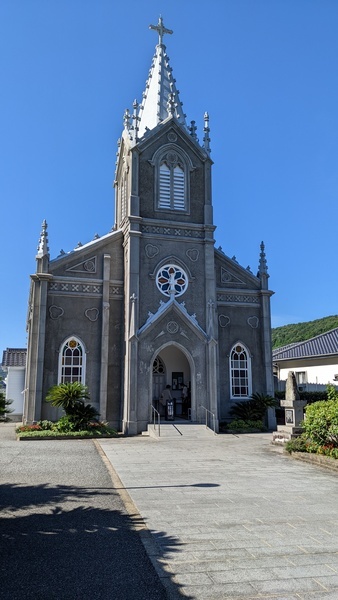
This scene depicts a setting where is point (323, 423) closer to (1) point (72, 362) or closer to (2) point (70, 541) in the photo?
(2) point (70, 541)

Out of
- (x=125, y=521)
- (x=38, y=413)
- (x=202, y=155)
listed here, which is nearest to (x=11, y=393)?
(x=38, y=413)

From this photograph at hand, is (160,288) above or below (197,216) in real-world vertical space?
below

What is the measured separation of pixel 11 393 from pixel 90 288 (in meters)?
13.0

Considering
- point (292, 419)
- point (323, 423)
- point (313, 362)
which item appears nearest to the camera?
point (323, 423)

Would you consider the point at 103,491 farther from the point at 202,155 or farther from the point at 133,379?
the point at 202,155

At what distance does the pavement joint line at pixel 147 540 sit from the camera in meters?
4.73

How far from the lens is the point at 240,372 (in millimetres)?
23844

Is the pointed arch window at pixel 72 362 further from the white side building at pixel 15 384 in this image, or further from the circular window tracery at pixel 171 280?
the white side building at pixel 15 384

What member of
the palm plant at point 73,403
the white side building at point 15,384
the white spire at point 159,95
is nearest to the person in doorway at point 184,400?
the palm plant at point 73,403

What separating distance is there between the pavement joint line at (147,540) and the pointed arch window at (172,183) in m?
15.8

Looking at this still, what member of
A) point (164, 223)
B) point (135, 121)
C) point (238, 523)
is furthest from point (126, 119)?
point (238, 523)

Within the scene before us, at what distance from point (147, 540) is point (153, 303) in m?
16.2

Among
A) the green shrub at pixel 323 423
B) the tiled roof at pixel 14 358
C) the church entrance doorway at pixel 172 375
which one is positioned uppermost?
the tiled roof at pixel 14 358

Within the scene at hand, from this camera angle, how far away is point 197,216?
23906 mm
